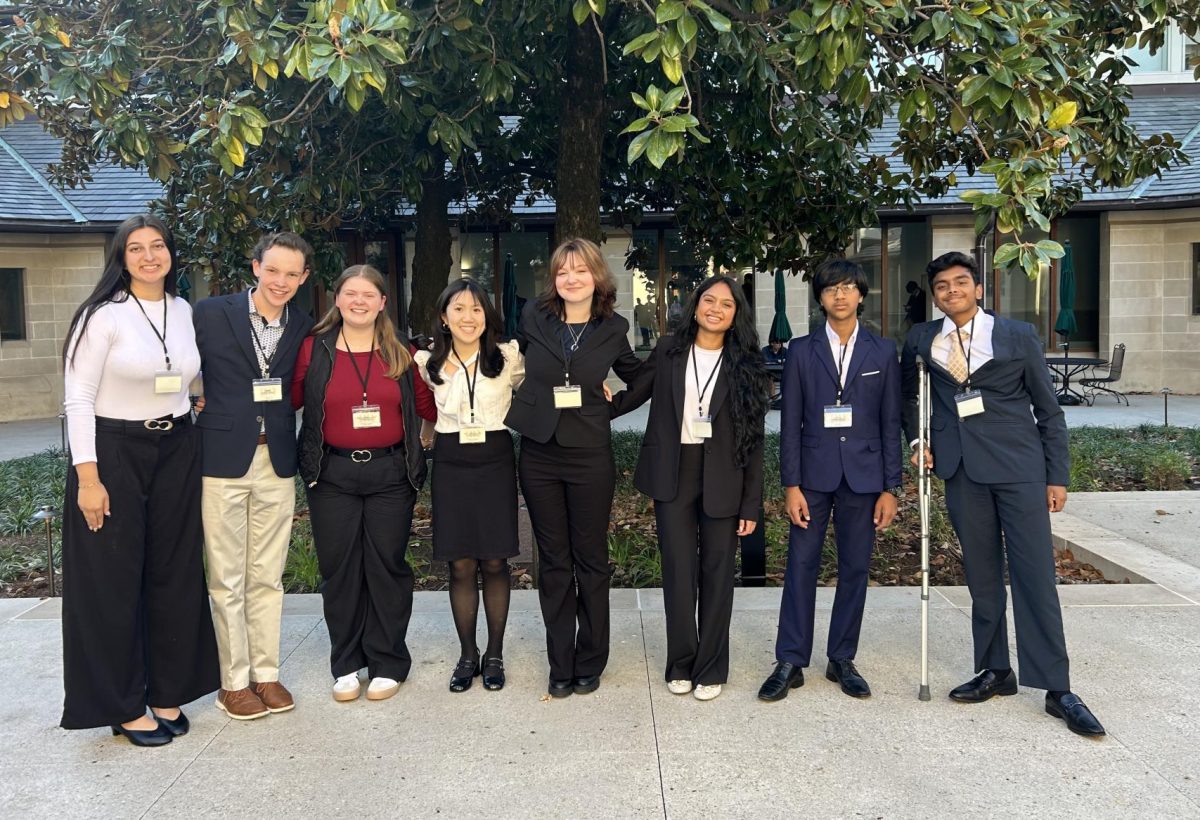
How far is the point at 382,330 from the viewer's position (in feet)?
13.4

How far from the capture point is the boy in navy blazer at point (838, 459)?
4.04 m

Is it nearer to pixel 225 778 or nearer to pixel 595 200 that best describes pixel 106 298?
pixel 225 778

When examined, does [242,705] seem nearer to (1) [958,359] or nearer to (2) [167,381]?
(2) [167,381]

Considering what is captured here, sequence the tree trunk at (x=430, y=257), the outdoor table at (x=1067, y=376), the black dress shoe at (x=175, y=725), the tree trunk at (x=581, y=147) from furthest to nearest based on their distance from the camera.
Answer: the outdoor table at (x=1067, y=376) < the tree trunk at (x=430, y=257) < the tree trunk at (x=581, y=147) < the black dress shoe at (x=175, y=725)

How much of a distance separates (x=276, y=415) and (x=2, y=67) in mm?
2885

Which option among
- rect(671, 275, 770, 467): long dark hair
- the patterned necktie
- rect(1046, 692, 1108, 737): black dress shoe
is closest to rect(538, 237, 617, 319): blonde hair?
rect(671, 275, 770, 467): long dark hair

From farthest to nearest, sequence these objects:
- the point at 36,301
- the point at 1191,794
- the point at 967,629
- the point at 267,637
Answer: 1. the point at 36,301
2. the point at 967,629
3. the point at 267,637
4. the point at 1191,794

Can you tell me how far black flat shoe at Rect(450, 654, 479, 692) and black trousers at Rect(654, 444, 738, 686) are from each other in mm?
954

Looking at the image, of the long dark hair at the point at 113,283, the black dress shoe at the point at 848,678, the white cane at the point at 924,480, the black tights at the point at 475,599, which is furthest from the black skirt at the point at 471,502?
the white cane at the point at 924,480

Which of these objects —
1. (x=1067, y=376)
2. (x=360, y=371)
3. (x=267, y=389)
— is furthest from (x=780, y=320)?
(x=267, y=389)

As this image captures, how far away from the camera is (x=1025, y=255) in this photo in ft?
10.9

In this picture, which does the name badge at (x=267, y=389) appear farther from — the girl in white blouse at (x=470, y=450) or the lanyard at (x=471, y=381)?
the lanyard at (x=471, y=381)

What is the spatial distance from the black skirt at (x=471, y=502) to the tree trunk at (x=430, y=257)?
241 inches

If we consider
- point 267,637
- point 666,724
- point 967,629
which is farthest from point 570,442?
point 967,629
